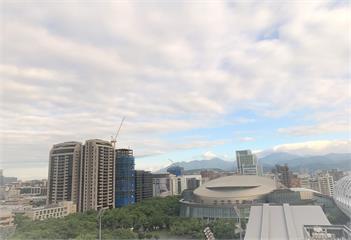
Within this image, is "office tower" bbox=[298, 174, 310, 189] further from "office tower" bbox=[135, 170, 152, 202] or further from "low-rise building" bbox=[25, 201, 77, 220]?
"low-rise building" bbox=[25, 201, 77, 220]

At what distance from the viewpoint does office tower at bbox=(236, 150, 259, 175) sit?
61.2ft

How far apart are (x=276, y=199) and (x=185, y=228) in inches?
149

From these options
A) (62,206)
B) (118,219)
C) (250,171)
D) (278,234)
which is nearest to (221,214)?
(118,219)

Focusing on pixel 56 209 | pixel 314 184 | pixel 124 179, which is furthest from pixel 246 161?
pixel 56 209

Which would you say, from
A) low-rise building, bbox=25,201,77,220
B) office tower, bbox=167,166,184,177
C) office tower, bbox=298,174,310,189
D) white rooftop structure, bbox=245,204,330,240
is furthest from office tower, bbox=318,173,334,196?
office tower, bbox=167,166,184,177

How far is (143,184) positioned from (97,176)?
15.3 feet

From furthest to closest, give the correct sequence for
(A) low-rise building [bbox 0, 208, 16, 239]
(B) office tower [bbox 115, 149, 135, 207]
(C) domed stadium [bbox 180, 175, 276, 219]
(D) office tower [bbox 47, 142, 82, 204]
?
(B) office tower [bbox 115, 149, 135, 207] < (D) office tower [bbox 47, 142, 82, 204] < (C) domed stadium [bbox 180, 175, 276, 219] < (A) low-rise building [bbox 0, 208, 16, 239]

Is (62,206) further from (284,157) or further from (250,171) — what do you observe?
(284,157)

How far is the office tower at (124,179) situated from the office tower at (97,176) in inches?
18.4

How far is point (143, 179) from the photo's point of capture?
44.9ft

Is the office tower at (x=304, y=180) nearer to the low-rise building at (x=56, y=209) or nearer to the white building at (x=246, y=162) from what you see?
the white building at (x=246, y=162)

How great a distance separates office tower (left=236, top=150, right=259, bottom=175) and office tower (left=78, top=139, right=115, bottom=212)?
10.8 metres

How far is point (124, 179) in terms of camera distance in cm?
1106

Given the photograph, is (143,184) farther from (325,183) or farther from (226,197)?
(325,183)
